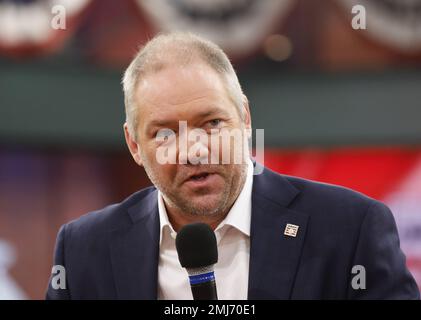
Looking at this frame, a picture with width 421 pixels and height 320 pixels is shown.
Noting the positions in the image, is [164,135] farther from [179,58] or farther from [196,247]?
[196,247]

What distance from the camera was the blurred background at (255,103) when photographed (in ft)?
16.8

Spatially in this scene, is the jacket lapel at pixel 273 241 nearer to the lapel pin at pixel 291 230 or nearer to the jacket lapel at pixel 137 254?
the lapel pin at pixel 291 230

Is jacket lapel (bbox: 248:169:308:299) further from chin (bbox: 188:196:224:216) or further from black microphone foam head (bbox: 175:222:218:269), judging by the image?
black microphone foam head (bbox: 175:222:218:269)

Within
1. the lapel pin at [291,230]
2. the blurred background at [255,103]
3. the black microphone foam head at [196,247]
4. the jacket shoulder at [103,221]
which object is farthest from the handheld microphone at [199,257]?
the blurred background at [255,103]

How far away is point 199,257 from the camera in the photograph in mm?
1366

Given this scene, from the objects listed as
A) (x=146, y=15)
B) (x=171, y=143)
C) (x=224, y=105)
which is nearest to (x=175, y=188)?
(x=171, y=143)

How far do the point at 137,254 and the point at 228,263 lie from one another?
233mm

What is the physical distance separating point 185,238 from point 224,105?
1.29ft

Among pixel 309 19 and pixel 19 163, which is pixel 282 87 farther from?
pixel 19 163

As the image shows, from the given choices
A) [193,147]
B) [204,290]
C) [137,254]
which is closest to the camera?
[204,290]

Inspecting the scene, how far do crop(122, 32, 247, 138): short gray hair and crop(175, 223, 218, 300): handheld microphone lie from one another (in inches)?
16.6

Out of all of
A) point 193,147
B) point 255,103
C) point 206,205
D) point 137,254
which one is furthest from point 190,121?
point 255,103

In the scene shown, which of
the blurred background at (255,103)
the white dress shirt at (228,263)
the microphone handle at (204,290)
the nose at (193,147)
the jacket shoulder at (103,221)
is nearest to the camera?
the microphone handle at (204,290)

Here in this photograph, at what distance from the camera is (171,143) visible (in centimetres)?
164
